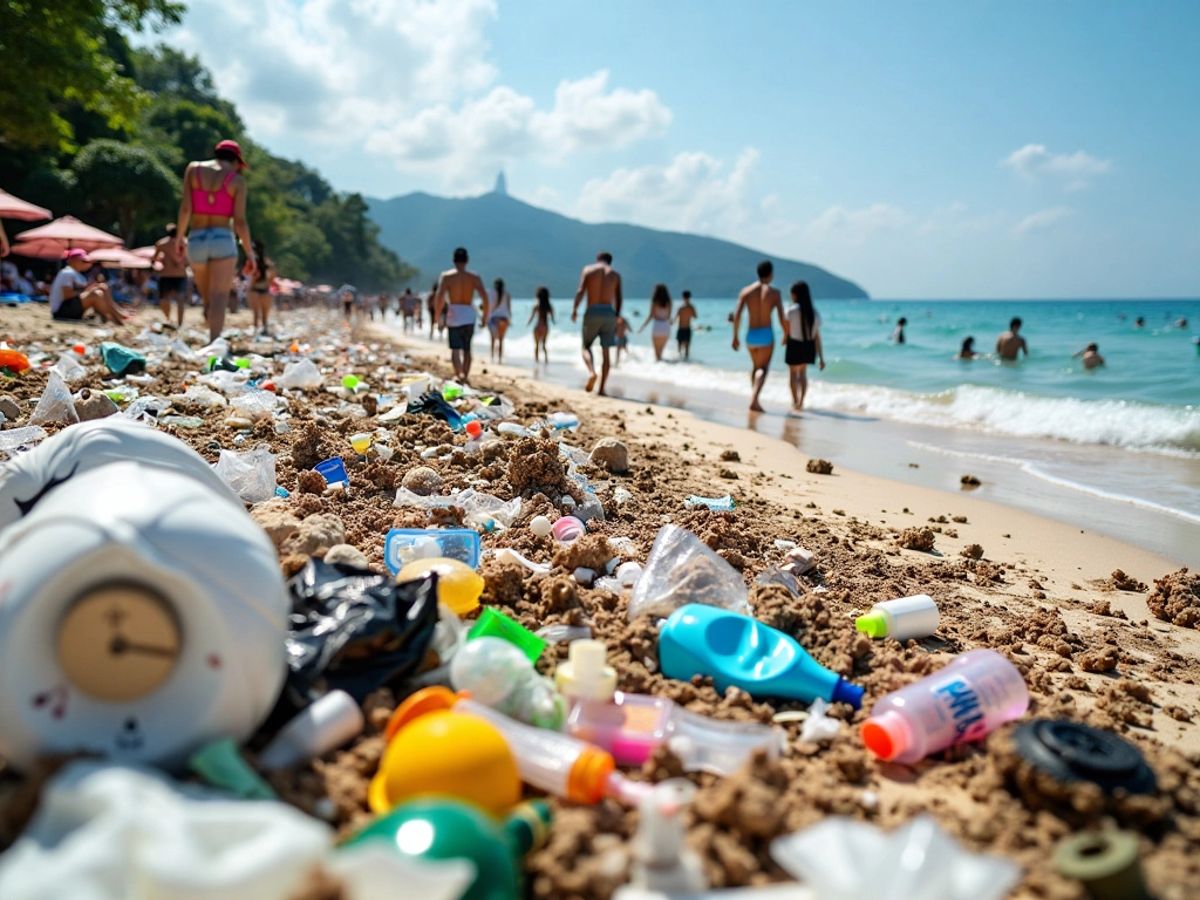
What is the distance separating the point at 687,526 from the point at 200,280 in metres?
6.38

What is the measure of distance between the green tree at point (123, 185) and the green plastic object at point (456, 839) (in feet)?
108

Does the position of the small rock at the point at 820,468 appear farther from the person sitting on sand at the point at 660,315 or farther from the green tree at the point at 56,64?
the green tree at the point at 56,64

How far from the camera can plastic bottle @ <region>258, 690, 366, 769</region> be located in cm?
168

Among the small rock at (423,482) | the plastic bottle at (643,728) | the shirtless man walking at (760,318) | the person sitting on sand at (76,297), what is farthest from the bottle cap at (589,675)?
the person sitting on sand at (76,297)

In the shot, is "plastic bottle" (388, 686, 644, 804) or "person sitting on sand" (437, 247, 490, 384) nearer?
"plastic bottle" (388, 686, 644, 804)

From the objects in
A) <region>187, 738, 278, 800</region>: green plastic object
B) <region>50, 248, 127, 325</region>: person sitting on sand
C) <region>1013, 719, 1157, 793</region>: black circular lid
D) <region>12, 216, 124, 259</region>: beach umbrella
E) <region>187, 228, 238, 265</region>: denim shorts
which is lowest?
<region>1013, 719, 1157, 793</region>: black circular lid

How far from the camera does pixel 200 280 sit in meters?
8.02

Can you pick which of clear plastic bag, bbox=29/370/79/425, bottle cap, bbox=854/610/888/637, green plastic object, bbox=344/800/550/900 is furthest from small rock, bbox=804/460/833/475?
green plastic object, bbox=344/800/550/900

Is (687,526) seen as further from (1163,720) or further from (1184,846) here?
(1184,846)

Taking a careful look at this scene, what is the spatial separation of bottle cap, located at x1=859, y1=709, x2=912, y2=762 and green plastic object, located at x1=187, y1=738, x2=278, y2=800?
1.49 meters

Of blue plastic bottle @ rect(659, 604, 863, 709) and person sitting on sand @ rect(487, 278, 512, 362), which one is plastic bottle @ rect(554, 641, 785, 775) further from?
person sitting on sand @ rect(487, 278, 512, 362)

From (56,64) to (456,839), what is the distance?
1575 centimetres

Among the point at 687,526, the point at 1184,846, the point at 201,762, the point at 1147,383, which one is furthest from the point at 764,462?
the point at 1147,383

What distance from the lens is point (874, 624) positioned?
2939mm
